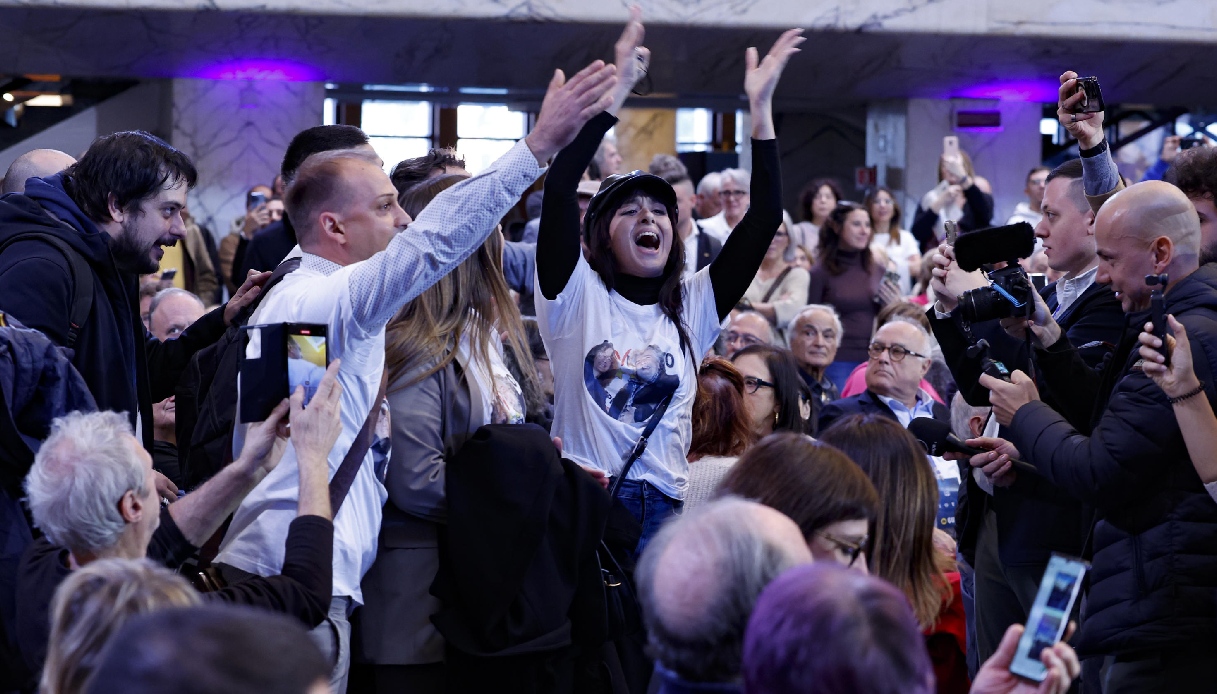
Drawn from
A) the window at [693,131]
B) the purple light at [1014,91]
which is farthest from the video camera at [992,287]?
the window at [693,131]

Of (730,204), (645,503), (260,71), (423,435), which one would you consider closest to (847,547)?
(423,435)

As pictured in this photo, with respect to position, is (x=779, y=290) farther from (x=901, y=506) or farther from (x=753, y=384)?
(x=901, y=506)

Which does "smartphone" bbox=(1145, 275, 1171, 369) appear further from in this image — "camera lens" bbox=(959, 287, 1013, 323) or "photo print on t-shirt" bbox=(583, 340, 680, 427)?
"photo print on t-shirt" bbox=(583, 340, 680, 427)

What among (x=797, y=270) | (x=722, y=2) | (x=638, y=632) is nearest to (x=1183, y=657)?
(x=638, y=632)

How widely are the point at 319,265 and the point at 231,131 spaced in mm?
7478

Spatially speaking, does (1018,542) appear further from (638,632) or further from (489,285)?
(489,285)

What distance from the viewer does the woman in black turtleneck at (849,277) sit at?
7.22m

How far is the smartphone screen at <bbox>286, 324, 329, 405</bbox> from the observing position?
2.33m

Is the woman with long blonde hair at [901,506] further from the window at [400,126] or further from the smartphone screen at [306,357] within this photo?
the window at [400,126]

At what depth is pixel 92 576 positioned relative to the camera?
70.1 inches

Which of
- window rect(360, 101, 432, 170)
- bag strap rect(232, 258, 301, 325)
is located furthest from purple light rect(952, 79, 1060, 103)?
bag strap rect(232, 258, 301, 325)

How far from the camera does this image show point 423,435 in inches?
113

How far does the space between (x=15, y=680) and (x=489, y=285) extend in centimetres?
123

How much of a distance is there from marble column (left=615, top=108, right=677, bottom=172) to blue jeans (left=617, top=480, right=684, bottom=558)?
1187 cm
